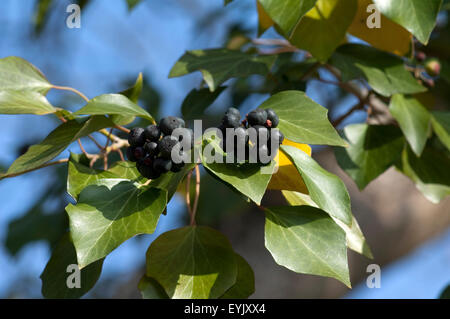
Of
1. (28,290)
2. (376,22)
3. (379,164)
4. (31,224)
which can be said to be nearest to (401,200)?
(379,164)

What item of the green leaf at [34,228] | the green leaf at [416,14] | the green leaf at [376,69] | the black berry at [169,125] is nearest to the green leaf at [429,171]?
the green leaf at [376,69]

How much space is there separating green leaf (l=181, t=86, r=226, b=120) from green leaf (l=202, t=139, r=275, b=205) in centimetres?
43

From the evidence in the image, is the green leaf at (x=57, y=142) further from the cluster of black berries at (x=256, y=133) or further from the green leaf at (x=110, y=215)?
the cluster of black berries at (x=256, y=133)

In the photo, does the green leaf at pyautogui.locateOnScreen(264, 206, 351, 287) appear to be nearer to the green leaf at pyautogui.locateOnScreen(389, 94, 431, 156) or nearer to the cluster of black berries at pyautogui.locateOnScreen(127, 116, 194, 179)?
the cluster of black berries at pyautogui.locateOnScreen(127, 116, 194, 179)

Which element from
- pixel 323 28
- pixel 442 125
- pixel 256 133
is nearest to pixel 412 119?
pixel 442 125

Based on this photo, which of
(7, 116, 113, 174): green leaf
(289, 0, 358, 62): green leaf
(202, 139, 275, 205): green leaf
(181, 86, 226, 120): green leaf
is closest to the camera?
(202, 139, 275, 205): green leaf

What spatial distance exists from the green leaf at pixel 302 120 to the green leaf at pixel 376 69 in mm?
292

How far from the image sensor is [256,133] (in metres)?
0.74

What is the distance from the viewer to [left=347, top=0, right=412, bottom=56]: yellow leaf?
1.06 meters

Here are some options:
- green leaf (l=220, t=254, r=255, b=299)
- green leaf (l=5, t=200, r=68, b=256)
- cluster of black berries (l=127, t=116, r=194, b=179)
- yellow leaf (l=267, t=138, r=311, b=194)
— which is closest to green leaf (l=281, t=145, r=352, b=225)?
yellow leaf (l=267, t=138, r=311, b=194)

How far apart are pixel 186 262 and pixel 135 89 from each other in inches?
14.6

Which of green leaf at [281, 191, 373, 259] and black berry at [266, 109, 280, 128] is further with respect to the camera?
green leaf at [281, 191, 373, 259]

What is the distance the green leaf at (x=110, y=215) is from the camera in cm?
71

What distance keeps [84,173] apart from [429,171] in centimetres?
82
